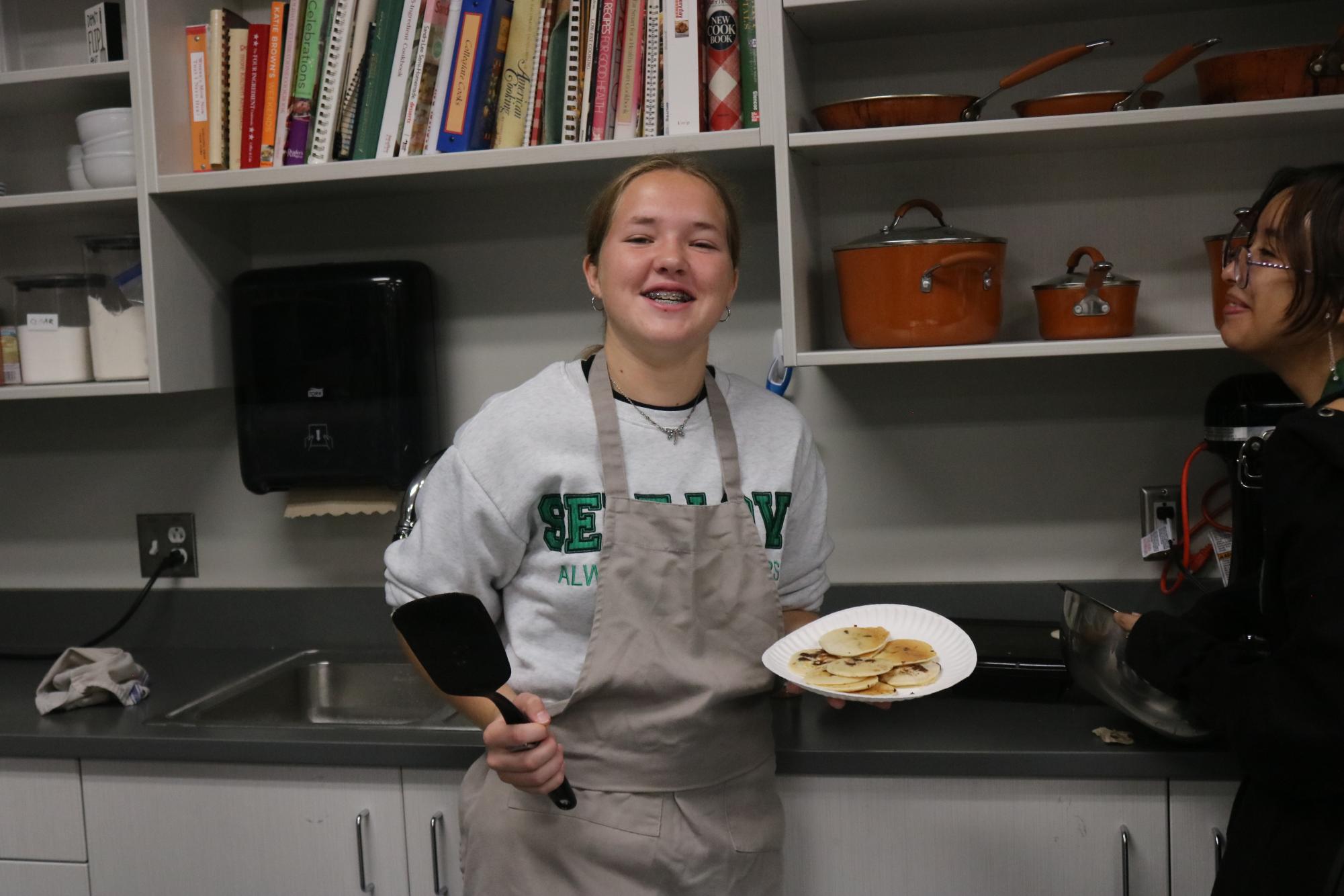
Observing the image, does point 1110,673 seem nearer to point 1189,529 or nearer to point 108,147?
point 1189,529

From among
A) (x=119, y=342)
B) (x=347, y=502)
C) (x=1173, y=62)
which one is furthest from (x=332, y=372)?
(x=1173, y=62)

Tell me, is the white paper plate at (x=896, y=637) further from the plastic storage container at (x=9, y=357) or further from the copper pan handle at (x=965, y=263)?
the plastic storage container at (x=9, y=357)

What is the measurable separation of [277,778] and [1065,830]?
3.44 feet

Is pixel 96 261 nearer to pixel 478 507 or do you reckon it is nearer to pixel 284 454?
pixel 284 454

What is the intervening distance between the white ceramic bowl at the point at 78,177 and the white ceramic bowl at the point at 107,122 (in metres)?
0.08

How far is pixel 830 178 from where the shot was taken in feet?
6.34

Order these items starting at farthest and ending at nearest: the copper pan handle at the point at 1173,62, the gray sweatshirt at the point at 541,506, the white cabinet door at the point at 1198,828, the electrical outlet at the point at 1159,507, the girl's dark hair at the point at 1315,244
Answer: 1. the electrical outlet at the point at 1159,507
2. the copper pan handle at the point at 1173,62
3. the white cabinet door at the point at 1198,828
4. the gray sweatshirt at the point at 541,506
5. the girl's dark hair at the point at 1315,244

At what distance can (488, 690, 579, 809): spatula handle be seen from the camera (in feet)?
3.72

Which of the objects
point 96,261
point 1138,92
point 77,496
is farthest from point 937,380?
point 77,496

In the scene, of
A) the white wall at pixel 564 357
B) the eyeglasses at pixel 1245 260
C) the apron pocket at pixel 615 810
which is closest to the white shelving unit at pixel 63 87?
the white wall at pixel 564 357

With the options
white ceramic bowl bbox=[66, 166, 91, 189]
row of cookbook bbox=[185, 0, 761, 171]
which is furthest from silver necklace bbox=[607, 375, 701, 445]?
white ceramic bowl bbox=[66, 166, 91, 189]

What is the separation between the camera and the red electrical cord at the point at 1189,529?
1803mm

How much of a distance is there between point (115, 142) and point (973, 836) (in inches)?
64.6

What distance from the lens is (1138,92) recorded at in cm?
158
